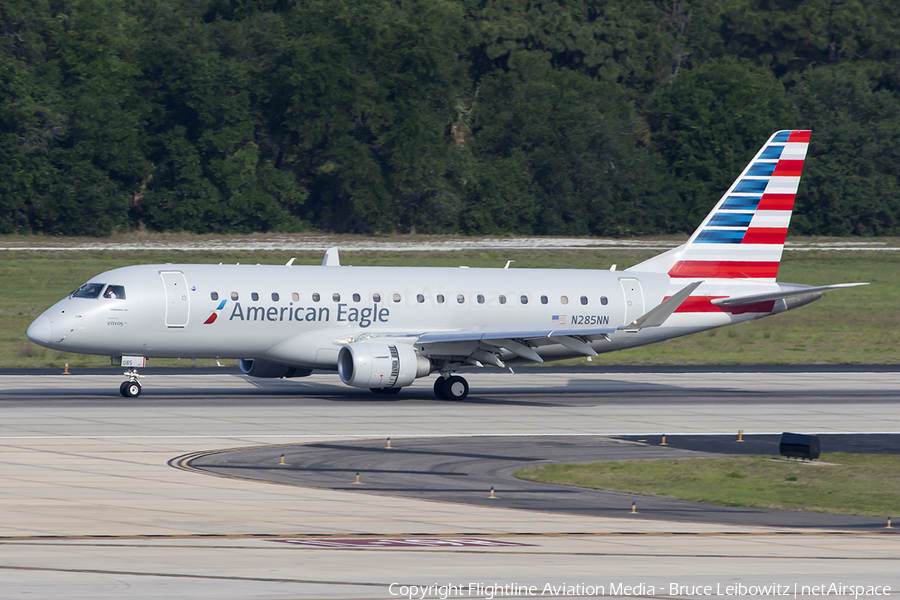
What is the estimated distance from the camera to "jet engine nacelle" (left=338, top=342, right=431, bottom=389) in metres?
35.0

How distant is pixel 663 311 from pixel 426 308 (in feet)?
23.9

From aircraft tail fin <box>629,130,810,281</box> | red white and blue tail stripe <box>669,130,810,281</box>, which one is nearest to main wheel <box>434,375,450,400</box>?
aircraft tail fin <box>629,130,810,281</box>

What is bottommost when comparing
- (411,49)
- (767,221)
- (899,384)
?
(899,384)

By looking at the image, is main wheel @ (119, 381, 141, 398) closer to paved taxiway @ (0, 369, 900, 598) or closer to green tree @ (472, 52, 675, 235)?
paved taxiway @ (0, 369, 900, 598)

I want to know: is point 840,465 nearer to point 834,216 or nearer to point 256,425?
point 256,425

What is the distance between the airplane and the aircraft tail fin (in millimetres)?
47

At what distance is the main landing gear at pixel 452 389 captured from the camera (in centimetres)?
3766

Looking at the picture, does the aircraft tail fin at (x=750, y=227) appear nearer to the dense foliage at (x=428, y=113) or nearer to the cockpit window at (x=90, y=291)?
the cockpit window at (x=90, y=291)

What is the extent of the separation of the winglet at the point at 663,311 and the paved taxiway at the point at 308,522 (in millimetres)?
2403

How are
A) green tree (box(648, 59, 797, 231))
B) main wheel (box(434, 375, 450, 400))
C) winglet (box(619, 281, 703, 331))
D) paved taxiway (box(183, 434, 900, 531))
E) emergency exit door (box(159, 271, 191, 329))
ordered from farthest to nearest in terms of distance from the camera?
green tree (box(648, 59, 797, 231)) < main wheel (box(434, 375, 450, 400)) < emergency exit door (box(159, 271, 191, 329)) < winglet (box(619, 281, 703, 331)) < paved taxiway (box(183, 434, 900, 531))

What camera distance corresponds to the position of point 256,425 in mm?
30891

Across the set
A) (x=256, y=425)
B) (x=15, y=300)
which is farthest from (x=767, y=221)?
(x=15, y=300)

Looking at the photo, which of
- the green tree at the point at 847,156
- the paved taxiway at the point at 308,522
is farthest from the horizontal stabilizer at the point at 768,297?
the green tree at the point at 847,156

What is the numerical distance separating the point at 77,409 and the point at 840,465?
19.0 metres
